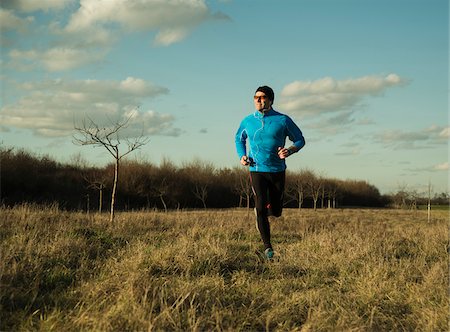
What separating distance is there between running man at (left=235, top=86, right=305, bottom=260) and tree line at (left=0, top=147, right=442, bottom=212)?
25.3 m

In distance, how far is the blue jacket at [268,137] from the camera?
231 inches

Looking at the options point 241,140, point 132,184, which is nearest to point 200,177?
point 132,184

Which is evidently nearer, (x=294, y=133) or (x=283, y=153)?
(x=283, y=153)

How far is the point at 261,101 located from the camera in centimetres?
593

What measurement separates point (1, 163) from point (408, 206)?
209 feet

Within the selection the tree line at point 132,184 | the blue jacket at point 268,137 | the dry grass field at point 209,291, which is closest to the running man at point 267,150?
the blue jacket at point 268,137

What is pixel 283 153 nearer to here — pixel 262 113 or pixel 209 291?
pixel 262 113

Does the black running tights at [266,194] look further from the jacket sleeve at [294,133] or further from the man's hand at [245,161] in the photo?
the jacket sleeve at [294,133]

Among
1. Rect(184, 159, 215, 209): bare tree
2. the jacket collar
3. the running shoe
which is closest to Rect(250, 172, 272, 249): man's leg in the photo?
the running shoe

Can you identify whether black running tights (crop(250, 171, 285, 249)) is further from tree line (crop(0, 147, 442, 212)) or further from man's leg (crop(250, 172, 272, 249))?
tree line (crop(0, 147, 442, 212))

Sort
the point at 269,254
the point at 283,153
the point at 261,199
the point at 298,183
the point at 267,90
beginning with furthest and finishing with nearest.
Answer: the point at 298,183 → the point at 267,90 → the point at 261,199 → the point at 283,153 → the point at 269,254

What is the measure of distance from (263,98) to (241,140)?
2.28ft

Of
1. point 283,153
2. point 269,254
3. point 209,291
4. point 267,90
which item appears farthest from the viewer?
point 267,90

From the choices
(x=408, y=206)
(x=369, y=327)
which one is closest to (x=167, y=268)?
(x=369, y=327)
